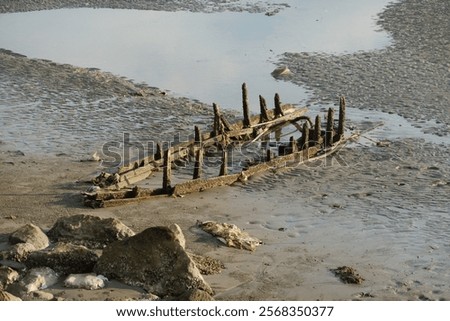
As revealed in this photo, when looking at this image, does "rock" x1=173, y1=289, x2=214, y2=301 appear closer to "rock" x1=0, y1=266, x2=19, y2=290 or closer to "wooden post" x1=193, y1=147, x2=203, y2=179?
"rock" x1=0, y1=266, x2=19, y2=290

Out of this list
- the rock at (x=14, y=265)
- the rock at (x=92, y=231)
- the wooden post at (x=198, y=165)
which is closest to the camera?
the rock at (x=14, y=265)

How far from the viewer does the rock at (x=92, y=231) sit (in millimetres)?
11609

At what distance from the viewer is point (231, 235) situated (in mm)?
12312

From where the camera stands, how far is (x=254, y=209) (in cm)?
1394

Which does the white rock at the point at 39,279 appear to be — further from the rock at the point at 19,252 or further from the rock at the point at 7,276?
the rock at the point at 19,252

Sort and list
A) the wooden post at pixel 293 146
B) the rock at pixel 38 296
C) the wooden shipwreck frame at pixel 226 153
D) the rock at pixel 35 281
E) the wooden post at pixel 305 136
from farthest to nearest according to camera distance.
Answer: the wooden post at pixel 305 136, the wooden post at pixel 293 146, the wooden shipwreck frame at pixel 226 153, the rock at pixel 35 281, the rock at pixel 38 296

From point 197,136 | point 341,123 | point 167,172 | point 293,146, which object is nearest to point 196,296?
point 167,172

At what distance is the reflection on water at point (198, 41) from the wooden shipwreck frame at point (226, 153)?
2458 millimetres

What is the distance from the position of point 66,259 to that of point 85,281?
1.53 feet

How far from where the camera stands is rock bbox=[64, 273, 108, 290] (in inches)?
411

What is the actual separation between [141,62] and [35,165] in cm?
846

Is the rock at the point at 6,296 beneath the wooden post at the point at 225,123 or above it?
beneath

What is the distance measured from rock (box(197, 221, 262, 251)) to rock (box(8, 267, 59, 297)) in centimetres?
267

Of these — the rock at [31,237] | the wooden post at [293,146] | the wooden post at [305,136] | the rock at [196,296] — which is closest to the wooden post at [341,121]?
the wooden post at [305,136]
